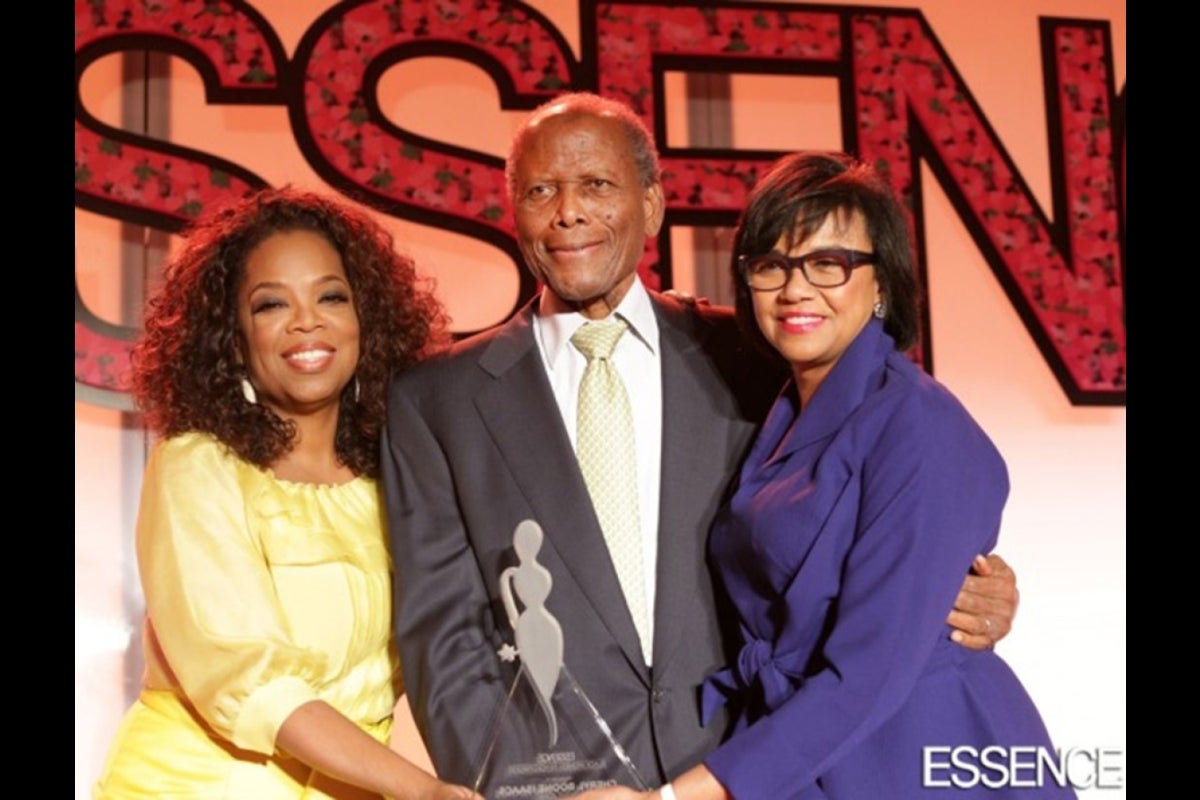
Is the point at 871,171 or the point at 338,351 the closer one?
the point at 871,171

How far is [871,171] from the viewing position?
8.71 feet

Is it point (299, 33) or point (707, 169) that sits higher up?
point (299, 33)

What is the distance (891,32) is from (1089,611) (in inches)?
72.0

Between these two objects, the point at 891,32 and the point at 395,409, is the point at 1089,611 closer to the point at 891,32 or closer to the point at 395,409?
the point at 891,32

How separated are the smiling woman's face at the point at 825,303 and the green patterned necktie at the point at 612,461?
37cm

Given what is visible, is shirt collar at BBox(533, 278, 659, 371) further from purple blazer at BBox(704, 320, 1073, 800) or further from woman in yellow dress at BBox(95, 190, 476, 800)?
purple blazer at BBox(704, 320, 1073, 800)

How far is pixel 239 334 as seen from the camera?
3023 millimetres

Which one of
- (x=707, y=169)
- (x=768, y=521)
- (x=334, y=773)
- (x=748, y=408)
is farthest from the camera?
(x=707, y=169)

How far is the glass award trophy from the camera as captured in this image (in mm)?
2432

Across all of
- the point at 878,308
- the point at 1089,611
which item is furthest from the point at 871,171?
the point at 1089,611

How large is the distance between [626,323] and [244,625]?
2.74 feet

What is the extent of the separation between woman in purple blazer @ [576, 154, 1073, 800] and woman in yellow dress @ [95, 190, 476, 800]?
0.61 metres

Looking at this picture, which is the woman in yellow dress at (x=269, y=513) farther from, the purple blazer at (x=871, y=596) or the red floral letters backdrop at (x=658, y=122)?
the red floral letters backdrop at (x=658, y=122)

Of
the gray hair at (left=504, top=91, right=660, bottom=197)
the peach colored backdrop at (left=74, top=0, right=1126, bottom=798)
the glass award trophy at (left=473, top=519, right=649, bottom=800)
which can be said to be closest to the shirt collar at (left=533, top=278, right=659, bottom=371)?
the gray hair at (left=504, top=91, right=660, bottom=197)
